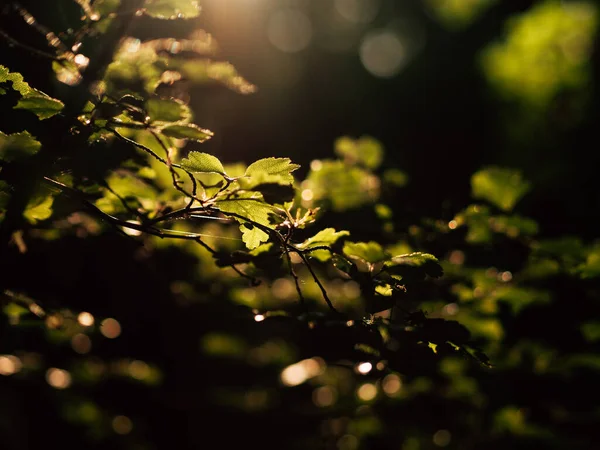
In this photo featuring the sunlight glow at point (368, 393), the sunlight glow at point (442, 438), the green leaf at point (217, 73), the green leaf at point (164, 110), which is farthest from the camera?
the sunlight glow at point (442, 438)

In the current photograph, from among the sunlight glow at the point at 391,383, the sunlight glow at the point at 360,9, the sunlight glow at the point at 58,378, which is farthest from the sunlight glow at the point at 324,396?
the sunlight glow at the point at 360,9

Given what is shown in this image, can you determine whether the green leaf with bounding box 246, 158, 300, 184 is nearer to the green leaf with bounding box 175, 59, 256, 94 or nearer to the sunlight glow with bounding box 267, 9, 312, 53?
the green leaf with bounding box 175, 59, 256, 94

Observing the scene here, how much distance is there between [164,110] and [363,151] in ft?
3.70

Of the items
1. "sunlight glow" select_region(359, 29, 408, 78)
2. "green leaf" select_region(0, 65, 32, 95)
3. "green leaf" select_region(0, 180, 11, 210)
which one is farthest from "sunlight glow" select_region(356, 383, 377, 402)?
"sunlight glow" select_region(359, 29, 408, 78)

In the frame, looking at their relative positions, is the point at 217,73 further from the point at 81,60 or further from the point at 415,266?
the point at 415,266

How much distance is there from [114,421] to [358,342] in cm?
197

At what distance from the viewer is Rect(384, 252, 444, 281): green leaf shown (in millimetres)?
805

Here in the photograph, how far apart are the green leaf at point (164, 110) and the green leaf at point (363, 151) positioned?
106cm

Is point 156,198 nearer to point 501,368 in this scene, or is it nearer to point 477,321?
point 477,321

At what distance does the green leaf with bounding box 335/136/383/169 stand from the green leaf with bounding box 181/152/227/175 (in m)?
1.02

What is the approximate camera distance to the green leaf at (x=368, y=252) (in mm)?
838

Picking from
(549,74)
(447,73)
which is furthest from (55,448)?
(447,73)

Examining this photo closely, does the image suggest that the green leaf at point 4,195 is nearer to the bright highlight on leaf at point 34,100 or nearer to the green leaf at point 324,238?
the bright highlight on leaf at point 34,100

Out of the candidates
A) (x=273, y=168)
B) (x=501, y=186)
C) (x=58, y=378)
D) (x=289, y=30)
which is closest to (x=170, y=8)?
(x=273, y=168)
